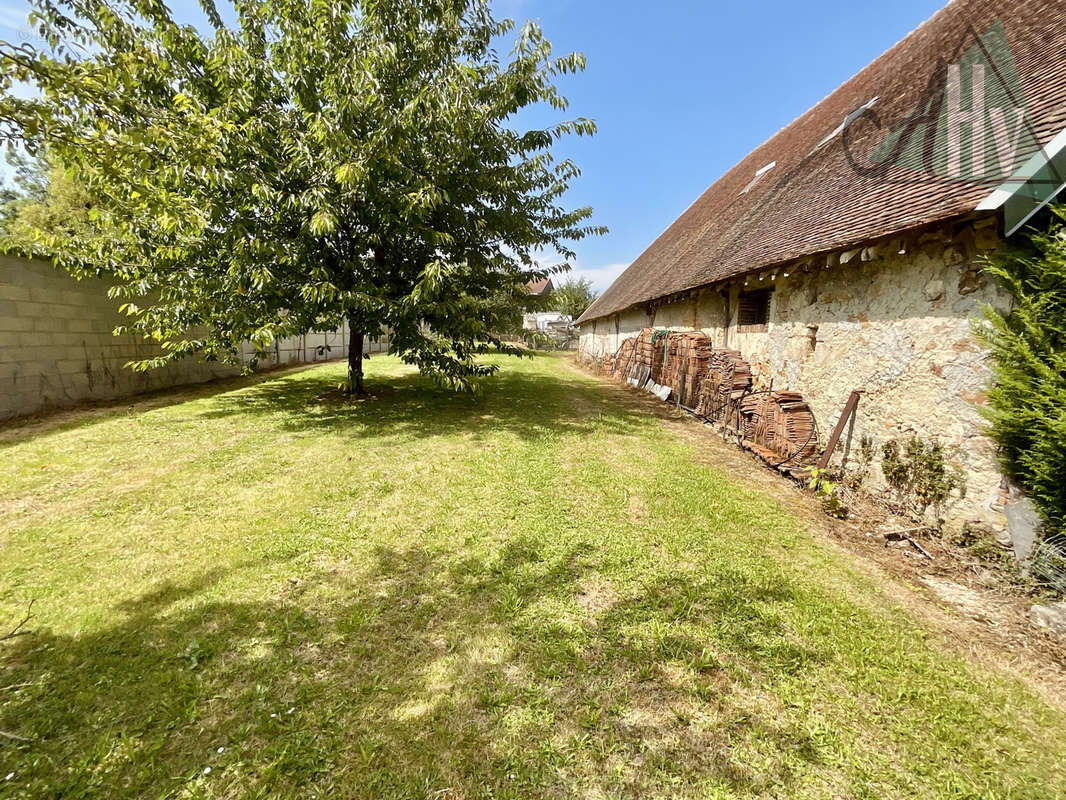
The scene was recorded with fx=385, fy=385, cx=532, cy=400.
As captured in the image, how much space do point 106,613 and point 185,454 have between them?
127 inches

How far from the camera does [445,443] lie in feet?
19.6

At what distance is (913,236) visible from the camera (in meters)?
4.00

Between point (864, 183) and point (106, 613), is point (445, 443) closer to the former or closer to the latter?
point (106, 613)

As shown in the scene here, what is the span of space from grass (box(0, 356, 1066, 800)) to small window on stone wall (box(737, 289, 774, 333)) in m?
4.58

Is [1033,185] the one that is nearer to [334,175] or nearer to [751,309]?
[751,309]

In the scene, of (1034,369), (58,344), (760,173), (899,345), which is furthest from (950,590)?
(58,344)

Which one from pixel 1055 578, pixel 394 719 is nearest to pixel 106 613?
pixel 394 719

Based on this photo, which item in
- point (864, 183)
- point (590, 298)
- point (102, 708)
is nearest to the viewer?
point (102, 708)

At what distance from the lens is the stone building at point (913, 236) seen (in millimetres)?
3393

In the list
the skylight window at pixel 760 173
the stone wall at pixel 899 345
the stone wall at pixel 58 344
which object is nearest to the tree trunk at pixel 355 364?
the stone wall at pixel 58 344

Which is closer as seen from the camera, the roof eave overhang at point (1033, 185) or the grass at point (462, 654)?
the grass at point (462, 654)

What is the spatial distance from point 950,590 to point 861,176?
5.54 meters

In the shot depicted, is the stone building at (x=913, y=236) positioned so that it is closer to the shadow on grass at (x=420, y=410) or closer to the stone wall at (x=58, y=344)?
the shadow on grass at (x=420, y=410)

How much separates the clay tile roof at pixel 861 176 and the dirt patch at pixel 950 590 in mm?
2965
